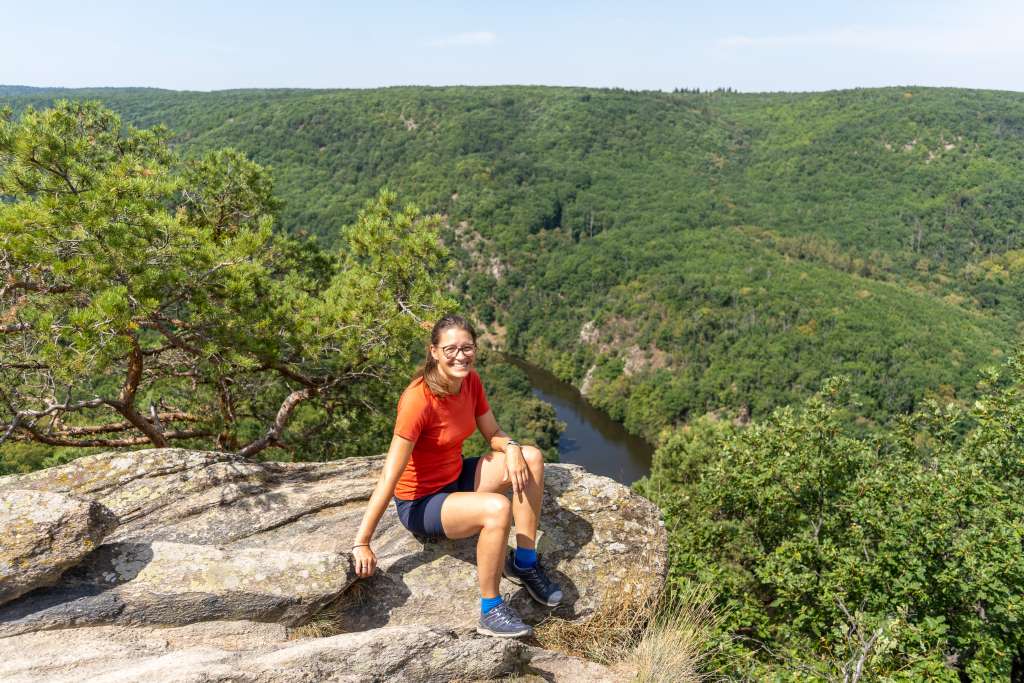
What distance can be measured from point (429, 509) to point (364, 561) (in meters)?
0.57

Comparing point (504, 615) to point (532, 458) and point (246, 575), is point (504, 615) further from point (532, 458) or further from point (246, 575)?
point (246, 575)

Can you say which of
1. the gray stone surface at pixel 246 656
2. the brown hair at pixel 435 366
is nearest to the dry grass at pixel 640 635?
the gray stone surface at pixel 246 656

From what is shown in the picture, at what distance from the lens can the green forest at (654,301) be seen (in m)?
6.71

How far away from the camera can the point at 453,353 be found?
4121 millimetres

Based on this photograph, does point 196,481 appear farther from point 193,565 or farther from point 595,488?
point 595,488

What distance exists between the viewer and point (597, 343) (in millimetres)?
91312

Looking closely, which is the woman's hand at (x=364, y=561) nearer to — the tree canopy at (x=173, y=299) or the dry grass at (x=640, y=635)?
the dry grass at (x=640, y=635)

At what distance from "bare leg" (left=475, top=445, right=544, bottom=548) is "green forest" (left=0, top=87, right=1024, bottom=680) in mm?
1945

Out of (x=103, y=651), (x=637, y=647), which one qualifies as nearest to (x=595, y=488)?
(x=637, y=647)

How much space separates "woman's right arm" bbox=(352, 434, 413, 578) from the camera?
156 inches

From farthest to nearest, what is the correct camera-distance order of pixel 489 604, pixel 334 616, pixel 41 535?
pixel 334 616 → pixel 489 604 → pixel 41 535

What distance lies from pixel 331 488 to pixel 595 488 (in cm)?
260

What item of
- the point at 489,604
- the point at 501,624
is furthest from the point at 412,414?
the point at 501,624

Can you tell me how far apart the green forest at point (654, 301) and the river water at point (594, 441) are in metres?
2.95
